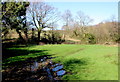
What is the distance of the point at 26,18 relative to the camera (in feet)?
95.0

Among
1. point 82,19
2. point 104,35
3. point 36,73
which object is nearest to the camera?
point 36,73

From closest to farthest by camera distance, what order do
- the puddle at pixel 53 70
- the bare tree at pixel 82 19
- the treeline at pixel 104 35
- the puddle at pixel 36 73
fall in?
the puddle at pixel 36 73
the puddle at pixel 53 70
the treeline at pixel 104 35
the bare tree at pixel 82 19

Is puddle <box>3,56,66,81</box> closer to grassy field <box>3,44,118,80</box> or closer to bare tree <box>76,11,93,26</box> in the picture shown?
grassy field <box>3,44,118,80</box>

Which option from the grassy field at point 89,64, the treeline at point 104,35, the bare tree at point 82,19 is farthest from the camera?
the bare tree at point 82,19

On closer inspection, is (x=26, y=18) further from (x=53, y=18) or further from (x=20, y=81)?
(x=20, y=81)

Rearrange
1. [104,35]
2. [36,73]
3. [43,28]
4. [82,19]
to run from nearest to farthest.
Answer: [36,73] → [104,35] → [43,28] → [82,19]

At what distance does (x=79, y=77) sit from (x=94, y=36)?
66.7ft

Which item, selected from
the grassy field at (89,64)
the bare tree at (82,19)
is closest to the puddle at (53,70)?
the grassy field at (89,64)

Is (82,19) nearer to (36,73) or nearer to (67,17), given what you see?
(67,17)

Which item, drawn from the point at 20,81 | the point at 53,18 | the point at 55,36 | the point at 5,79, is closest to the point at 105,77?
the point at 20,81

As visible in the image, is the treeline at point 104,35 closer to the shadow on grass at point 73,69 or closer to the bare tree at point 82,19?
the bare tree at point 82,19

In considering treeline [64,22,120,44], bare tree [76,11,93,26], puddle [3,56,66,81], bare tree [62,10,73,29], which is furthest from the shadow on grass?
bare tree [62,10,73,29]

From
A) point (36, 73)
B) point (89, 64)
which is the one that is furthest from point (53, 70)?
point (89, 64)

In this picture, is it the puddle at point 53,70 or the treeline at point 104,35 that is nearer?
the puddle at point 53,70
